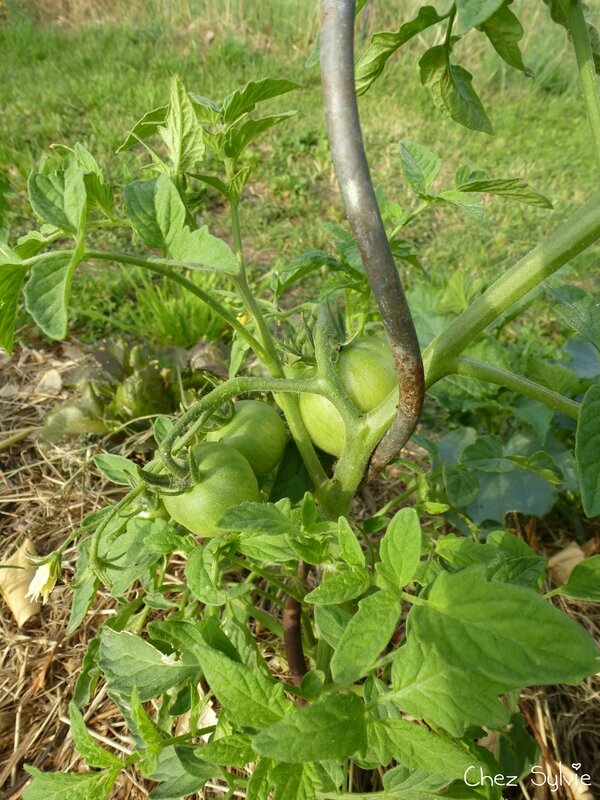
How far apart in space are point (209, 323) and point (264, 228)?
1.01 metres

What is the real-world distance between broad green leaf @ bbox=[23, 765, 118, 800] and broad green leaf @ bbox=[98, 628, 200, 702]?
0.28 feet

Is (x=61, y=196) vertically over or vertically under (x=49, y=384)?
over

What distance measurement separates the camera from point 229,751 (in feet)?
1.78

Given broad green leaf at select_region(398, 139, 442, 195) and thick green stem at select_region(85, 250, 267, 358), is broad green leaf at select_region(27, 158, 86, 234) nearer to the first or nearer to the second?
thick green stem at select_region(85, 250, 267, 358)

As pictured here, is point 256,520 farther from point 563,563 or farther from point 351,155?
point 563,563

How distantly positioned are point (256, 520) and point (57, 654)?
0.80 meters

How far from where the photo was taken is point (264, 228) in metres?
2.69

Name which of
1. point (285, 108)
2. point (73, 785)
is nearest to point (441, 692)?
point (73, 785)

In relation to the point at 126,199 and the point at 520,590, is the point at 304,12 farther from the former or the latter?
the point at 520,590

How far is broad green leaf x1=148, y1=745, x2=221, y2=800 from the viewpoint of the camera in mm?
641

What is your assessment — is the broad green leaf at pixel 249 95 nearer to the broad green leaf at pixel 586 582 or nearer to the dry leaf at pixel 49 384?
the broad green leaf at pixel 586 582

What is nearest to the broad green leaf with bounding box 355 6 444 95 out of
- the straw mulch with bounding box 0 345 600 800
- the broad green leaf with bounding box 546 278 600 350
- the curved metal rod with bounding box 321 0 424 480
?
the curved metal rod with bounding box 321 0 424 480

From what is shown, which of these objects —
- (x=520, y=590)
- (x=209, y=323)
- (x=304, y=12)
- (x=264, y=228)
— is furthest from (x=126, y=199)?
(x=304, y=12)

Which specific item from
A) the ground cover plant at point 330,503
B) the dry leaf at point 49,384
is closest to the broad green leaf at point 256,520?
the ground cover plant at point 330,503
